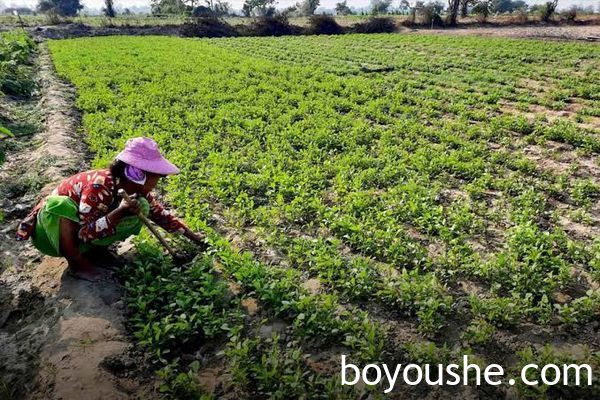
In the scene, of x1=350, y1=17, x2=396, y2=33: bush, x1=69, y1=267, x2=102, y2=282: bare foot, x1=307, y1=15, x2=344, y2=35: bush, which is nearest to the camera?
x1=69, y1=267, x2=102, y2=282: bare foot

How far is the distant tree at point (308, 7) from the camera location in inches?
3688

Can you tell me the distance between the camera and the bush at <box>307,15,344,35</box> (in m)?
44.2

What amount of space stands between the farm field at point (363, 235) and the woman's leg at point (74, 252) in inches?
14.2

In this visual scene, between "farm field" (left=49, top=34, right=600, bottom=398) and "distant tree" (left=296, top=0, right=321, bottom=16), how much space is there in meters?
88.6

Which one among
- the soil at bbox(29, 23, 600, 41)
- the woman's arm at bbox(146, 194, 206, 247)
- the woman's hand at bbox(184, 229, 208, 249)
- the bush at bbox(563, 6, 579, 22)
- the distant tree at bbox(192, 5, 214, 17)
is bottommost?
the woman's hand at bbox(184, 229, 208, 249)

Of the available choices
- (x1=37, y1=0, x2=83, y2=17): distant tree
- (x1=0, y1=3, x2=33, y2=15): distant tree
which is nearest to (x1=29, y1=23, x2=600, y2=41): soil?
(x1=0, y1=3, x2=33, y2=15): distant tree

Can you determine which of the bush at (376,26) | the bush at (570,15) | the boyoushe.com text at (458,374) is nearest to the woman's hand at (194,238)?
the boyoushe.com text at (458,374)

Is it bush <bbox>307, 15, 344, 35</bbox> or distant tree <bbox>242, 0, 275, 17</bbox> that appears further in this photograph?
distant tree <bbox>242, 0, 275, 17</bbox>

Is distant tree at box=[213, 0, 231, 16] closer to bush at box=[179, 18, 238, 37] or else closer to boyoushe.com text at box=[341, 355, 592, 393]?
bush at box=[179, 18, 238, 37]

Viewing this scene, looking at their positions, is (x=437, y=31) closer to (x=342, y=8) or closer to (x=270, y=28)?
(x=270, y=28)

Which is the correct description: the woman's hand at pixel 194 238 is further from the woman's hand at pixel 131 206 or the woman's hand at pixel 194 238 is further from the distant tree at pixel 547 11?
the distant tree at pixel 547 11

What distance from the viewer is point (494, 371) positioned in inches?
143

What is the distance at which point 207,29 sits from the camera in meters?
42.5

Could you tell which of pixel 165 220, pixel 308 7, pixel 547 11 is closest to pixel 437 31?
pixel 547 11
